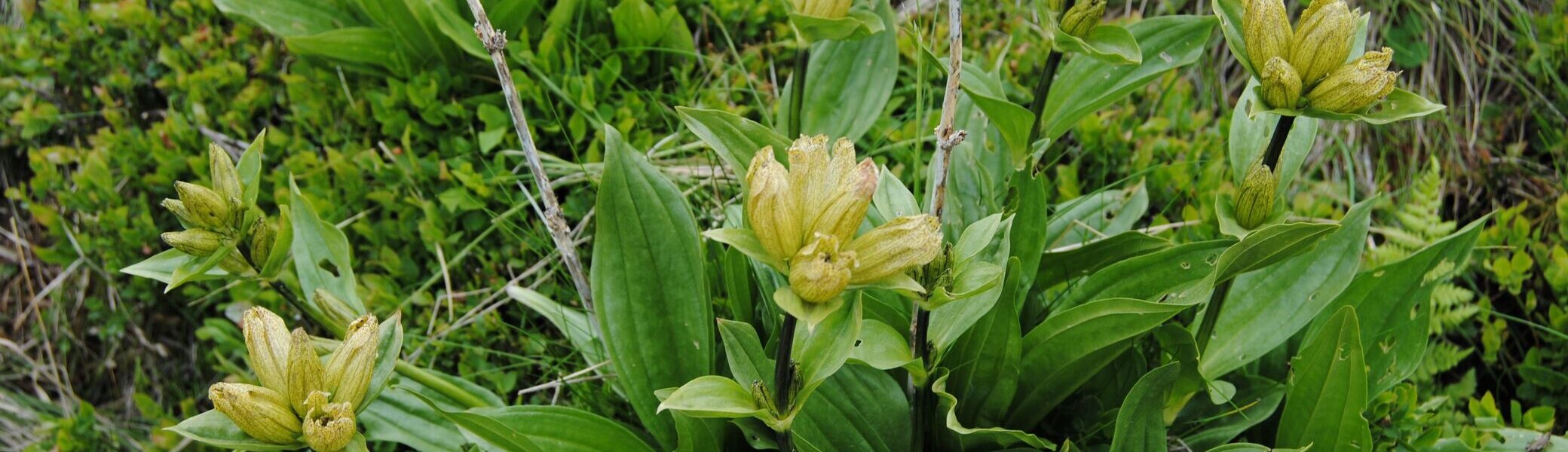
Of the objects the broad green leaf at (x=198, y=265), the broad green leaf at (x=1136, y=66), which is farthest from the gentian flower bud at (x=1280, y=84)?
the broad green leaf at (x=198, y=265)

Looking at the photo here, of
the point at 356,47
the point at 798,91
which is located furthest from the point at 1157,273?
the point at 356,47

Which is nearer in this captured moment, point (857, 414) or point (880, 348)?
point (880, 348)

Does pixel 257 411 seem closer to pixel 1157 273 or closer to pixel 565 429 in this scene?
pixel 565 429

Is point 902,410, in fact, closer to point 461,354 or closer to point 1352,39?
point 1352,39

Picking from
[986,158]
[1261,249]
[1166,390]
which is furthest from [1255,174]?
[986,158]

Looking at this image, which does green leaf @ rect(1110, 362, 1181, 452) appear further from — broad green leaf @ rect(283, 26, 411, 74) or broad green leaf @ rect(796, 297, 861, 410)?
broad green leaf @ rect(283, 26, 411, 74)
